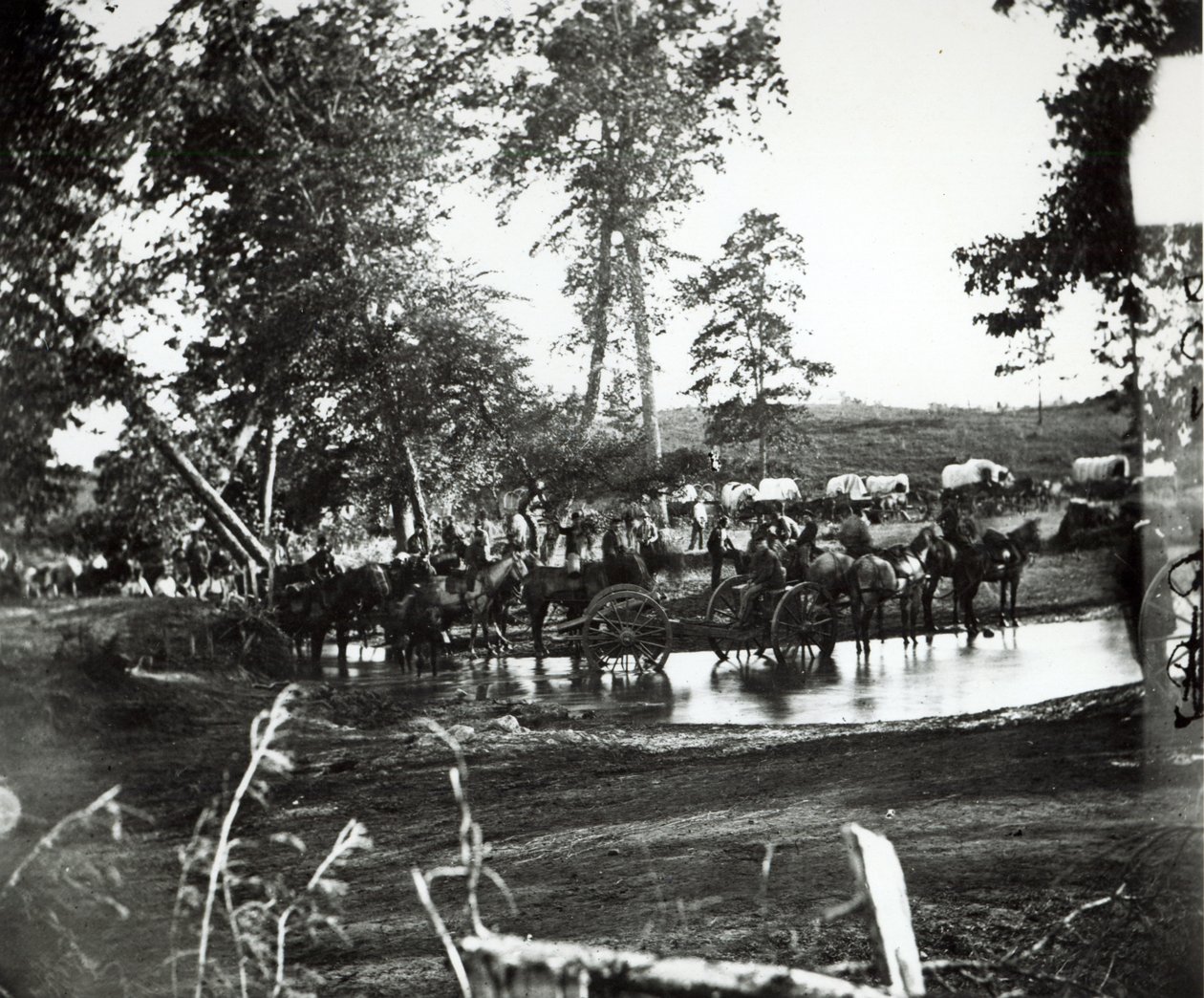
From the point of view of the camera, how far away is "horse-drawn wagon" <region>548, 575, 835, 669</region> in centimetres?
331

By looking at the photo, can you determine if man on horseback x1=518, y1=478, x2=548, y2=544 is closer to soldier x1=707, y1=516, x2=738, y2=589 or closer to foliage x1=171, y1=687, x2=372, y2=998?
soldier x1=707, y1=516, x2=738, y2=589

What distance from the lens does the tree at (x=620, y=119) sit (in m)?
3.21

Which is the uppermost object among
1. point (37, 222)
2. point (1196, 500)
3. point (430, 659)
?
point (37, 222)

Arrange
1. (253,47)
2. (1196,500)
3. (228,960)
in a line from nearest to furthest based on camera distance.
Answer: (228,960)
(253,47)
(1196,500)

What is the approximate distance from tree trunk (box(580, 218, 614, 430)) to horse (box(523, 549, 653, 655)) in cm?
38

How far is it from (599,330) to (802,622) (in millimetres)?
1059

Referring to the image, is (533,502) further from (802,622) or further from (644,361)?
(802,622)

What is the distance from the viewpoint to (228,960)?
2934 mm

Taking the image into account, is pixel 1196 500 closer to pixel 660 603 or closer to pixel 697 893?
pixel 660 603

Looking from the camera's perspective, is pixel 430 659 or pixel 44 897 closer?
pixel 44 897

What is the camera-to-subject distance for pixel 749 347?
331cm

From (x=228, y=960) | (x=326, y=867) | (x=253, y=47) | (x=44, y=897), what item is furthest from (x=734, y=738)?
(x=253, y=47)

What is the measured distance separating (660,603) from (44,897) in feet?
6.21

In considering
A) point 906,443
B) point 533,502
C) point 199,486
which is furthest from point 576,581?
point 199,486
